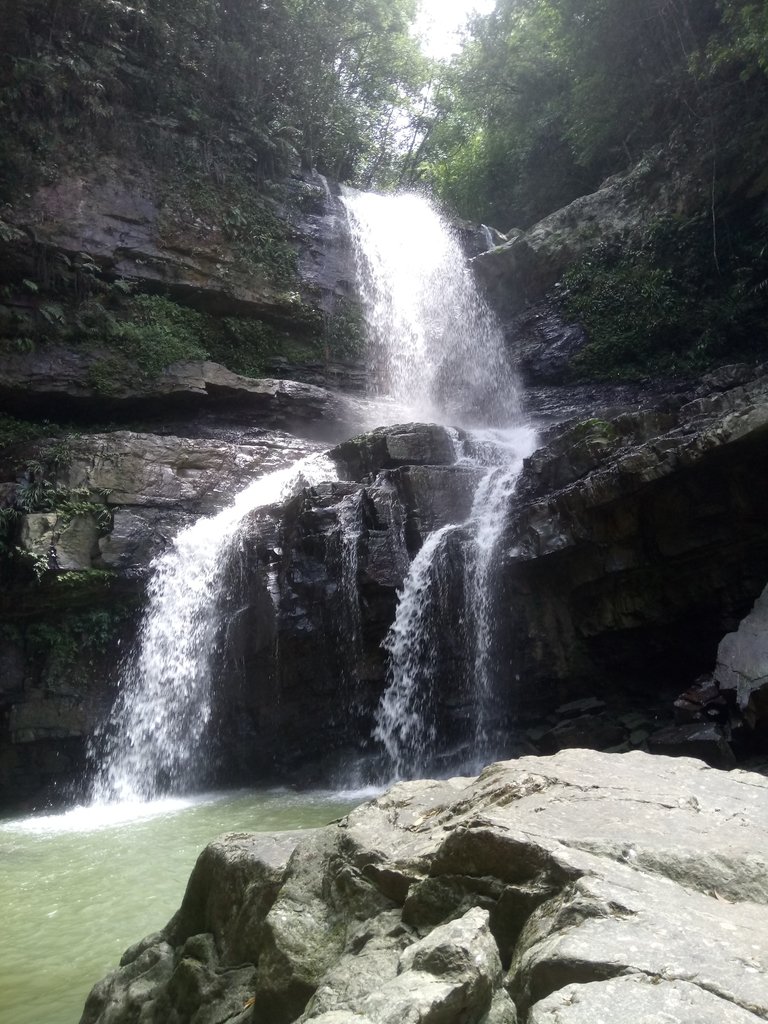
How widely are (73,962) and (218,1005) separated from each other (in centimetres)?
207

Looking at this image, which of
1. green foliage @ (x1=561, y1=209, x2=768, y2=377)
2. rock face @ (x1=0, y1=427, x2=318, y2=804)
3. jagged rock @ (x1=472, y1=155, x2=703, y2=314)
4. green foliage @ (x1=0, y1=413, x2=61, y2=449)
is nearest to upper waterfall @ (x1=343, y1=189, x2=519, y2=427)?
jagged rock @ (x1=472, y1=155, x2=703, y2=314)

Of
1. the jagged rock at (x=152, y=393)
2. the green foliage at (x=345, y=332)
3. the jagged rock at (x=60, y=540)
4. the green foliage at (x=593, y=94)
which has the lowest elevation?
the jagged rock at (x=60, y=540)

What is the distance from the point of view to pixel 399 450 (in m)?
12.9

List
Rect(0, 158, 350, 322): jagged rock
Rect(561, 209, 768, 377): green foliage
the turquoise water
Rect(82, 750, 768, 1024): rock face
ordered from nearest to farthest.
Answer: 1. Rect(82, 750, 768, 1024): rock face
2. the turquoise water
3. Rect(561, 209, 768, 377): green foliage
4. Rect(0, 158, 350, 322): jagged rock

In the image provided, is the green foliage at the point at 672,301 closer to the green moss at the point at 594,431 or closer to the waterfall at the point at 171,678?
the green moss at the point at 594,431

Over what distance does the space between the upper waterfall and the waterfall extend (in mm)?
6928

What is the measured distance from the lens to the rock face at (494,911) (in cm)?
194

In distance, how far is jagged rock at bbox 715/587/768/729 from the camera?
7906mm

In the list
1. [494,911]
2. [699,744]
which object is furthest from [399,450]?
[494,911]

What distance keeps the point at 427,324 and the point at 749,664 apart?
13.2 meters

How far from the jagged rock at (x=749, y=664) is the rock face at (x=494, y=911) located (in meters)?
4.83

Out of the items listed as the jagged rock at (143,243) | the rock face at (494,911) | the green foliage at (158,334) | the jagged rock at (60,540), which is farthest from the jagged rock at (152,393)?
the rock face at (494,911)

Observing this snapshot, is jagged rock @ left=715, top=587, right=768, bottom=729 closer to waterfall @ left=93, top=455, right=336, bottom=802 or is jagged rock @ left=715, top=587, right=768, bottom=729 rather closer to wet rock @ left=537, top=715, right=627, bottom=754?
wet rock @ left=537, top=715, right=627, bottom=754

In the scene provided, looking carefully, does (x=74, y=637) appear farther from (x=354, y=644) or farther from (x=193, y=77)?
(x=193, y=77)
